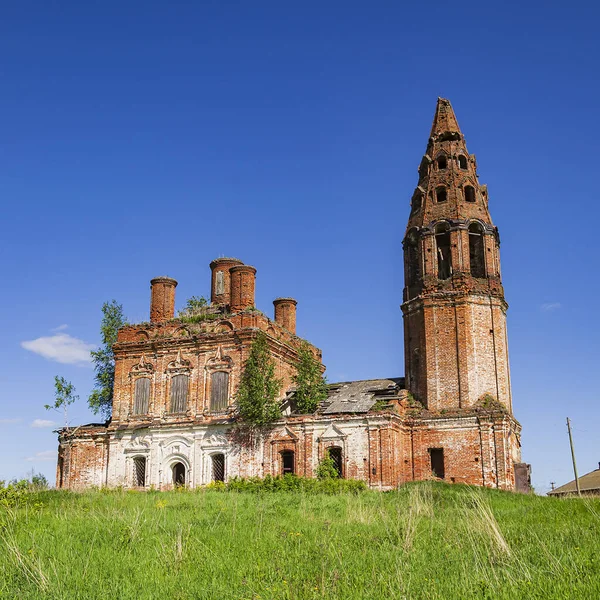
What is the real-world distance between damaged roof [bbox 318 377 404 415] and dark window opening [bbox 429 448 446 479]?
8.79ft

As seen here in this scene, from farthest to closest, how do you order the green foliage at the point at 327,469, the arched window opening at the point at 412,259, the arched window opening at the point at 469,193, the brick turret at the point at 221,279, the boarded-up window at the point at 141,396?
the brick turret at the point at 221,279, the boarded-up window at the point at 141,396, the arched window opening at the point at 469,193, the arched window opening at the point at 412,259, the green foliage at the point at 327,469

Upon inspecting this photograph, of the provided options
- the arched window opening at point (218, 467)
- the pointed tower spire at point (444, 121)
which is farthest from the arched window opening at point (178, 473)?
the pointed tower spire at point (444, 121)

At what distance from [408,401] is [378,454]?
2.99 meters

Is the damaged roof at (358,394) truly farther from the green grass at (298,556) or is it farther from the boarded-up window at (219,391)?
the green grass at (298,556)

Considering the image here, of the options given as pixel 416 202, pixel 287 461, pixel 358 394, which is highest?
pixel 416 202

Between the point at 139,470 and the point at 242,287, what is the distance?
948 cm

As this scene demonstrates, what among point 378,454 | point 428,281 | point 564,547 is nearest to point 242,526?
point 564,547

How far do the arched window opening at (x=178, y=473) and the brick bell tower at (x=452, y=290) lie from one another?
416 inches

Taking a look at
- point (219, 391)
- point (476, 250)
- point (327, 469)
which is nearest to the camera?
point (327, 469)

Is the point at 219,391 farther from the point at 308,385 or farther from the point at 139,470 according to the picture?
the point at 139,470

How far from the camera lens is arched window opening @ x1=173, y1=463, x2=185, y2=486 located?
31406 millimetres

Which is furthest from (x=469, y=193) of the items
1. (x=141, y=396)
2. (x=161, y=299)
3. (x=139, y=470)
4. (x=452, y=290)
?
(x=139, y=470)

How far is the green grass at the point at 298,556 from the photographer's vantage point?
8.00 m

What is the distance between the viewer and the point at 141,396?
108 ft
